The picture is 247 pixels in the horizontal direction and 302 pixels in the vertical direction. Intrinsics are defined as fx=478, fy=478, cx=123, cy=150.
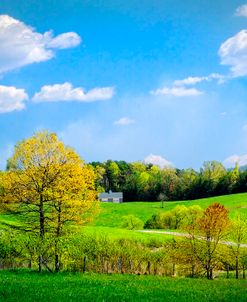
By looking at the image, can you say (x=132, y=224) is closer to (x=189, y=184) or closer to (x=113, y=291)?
(x=113, y=291)

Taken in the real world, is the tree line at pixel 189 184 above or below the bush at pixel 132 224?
above

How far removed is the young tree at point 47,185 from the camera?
3788 centimetres

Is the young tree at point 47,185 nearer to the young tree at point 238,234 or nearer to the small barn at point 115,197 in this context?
the young tree at point 238,234

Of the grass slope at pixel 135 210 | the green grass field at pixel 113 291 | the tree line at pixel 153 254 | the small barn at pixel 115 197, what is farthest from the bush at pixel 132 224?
the small barn at pixel 115 197

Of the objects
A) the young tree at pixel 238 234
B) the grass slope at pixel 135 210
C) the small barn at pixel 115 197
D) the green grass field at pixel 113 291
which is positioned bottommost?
the green grass field at pixel 113 291

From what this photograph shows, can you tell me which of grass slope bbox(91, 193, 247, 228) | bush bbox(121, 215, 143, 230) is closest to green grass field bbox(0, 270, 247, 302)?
bush bbox(121, 215, 143, 230)

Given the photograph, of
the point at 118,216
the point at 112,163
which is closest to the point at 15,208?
the point at 118,216

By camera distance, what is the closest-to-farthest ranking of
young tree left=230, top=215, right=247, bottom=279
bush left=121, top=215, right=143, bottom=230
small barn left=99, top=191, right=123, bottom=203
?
young tree left=230, top=215, right=247, bottom=279 → bush left=121, top=215, right=143, bottom=230 → small barn left=99, top=191, right=123, bottom=203

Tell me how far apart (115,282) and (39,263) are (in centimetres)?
908

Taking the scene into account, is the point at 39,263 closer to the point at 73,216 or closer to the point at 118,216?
the point at 73,216

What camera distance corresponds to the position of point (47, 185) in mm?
38312

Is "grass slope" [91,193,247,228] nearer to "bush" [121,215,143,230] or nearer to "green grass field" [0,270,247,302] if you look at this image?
"bush" [121,215,143,230]

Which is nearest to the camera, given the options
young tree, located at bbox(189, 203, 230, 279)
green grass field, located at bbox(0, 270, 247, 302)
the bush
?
green grass field, located at bbox(0, 270, 247, 302)

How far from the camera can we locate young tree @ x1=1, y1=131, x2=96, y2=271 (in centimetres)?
3788
